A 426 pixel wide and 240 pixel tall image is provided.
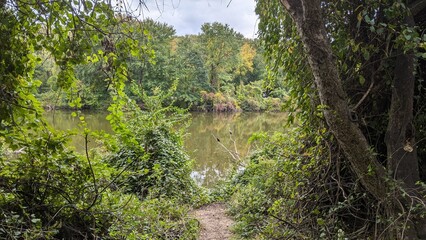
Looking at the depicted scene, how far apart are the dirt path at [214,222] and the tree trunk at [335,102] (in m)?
3.00

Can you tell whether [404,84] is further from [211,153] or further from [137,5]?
[211,153]

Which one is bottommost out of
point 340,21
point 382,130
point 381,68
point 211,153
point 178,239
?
point 211,153

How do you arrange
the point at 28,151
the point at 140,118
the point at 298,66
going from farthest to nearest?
the point at 140,118
the point at 298,66
the point at 28,151

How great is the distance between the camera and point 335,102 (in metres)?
2.06

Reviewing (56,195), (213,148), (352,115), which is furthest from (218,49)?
(56,195)

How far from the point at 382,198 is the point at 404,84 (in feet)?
2.57

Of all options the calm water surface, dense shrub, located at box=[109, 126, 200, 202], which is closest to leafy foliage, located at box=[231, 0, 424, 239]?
the calm water surface

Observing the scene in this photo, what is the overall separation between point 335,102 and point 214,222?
4.16 m

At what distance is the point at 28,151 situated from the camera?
7.23 ft

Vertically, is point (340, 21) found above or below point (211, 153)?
above

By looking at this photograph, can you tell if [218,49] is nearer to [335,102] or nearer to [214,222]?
[214,222]

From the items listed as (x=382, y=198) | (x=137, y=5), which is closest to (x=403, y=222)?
(x=382, y=198)

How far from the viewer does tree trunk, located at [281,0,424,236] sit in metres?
2.02

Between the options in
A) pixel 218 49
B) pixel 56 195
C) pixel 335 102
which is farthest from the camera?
pixel 218 49
